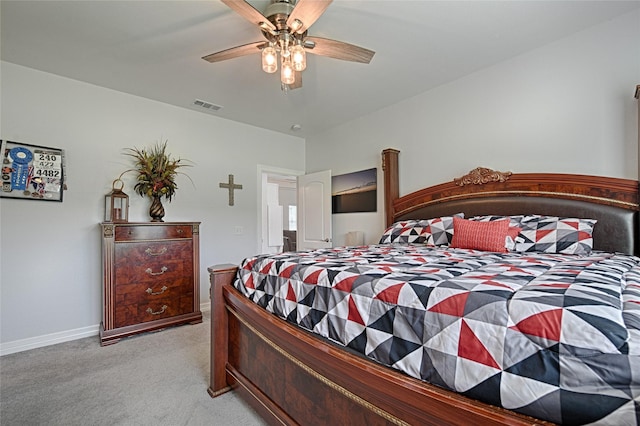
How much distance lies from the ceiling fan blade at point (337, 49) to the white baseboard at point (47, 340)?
138 inches

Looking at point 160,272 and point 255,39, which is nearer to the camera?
point 255,39

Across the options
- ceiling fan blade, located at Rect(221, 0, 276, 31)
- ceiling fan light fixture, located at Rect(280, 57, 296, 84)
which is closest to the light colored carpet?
ceiling fan light fixture, located at Rect(280, 57, 296, 84)

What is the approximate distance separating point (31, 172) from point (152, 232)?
1.21 meters

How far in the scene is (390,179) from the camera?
11.6 ft

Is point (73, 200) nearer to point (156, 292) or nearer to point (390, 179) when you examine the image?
point (156, 292)

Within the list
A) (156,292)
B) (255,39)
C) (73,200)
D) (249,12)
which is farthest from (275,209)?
(249,12)

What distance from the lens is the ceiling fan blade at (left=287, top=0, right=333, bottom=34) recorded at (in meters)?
1.56

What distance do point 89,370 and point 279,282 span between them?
1.99 meters

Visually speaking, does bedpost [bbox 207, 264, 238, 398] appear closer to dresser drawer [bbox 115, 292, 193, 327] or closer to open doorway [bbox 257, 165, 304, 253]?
dresser drawer [bbox 115, 292, 193, 327]

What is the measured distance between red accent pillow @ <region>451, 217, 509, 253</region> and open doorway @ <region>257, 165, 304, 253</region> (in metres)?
2.96

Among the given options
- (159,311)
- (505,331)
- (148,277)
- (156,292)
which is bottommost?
(159,311)

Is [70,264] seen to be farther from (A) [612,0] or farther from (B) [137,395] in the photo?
(A) [612,0]

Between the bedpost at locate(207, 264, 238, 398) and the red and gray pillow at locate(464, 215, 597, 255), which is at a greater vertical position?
the red and gray pillow at locate(464, 215, 597, 255)

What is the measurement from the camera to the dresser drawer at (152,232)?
290cm
